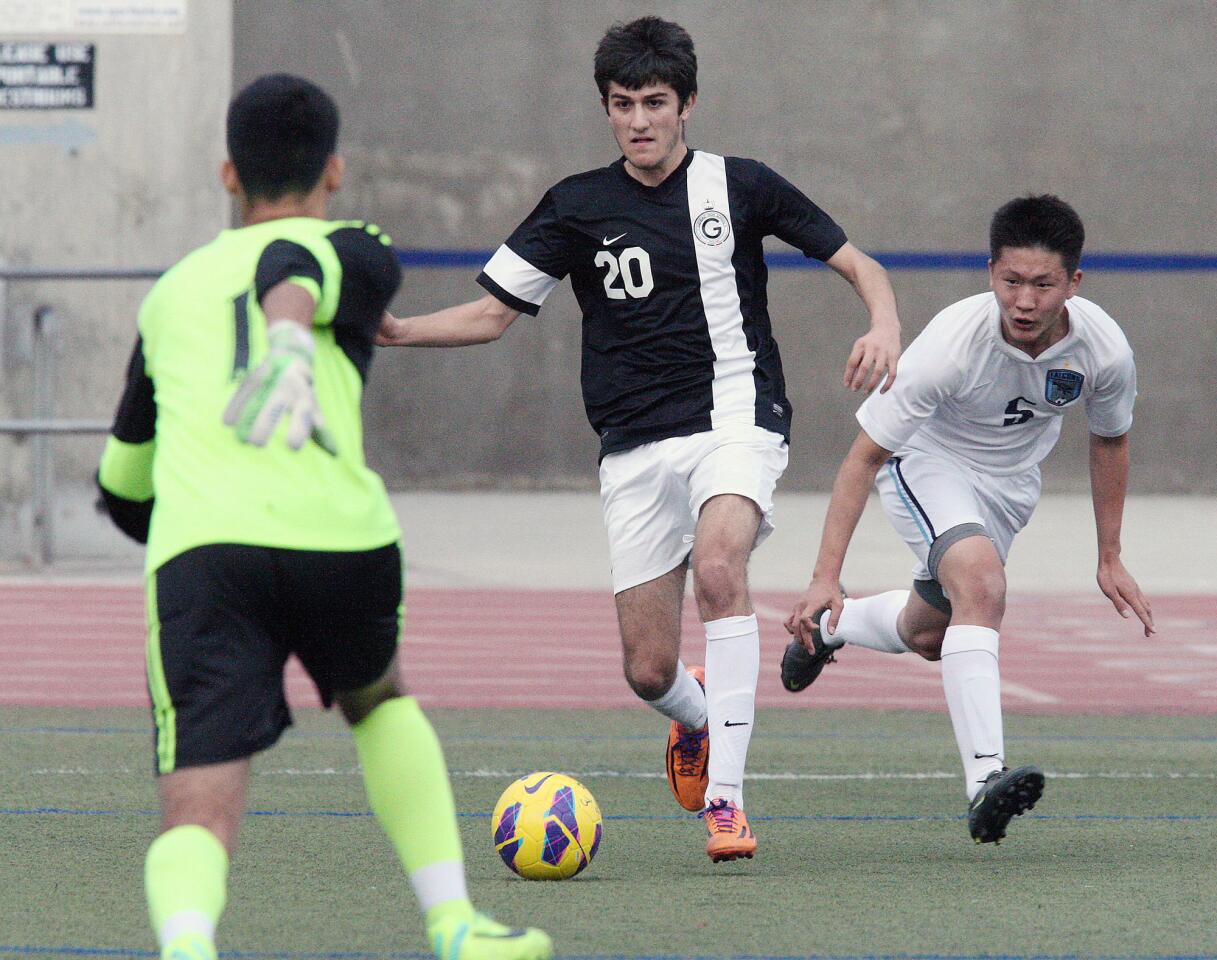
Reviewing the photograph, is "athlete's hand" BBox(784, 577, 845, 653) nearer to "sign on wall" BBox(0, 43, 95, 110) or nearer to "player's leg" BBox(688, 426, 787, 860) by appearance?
"player's leg" BBox(688, 426, 787, 860)

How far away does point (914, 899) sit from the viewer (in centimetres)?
457

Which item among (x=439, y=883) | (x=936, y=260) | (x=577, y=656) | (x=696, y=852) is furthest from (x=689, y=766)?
(x=936, y=260)

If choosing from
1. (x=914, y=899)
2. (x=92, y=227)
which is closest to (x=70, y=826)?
(x=914, y=899)

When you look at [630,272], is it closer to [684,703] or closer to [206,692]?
[684,703]

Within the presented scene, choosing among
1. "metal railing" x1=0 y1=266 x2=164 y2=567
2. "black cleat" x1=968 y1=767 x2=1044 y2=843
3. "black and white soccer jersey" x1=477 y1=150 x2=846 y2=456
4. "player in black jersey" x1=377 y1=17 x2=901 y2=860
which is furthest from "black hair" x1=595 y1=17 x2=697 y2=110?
"metal railing" x1=0 y1=266 x2=164 y2=567

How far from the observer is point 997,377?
18.5 feet

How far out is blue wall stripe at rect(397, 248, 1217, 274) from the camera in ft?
61.8

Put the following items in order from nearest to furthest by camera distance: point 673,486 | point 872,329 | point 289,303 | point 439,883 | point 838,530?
point 289,303
point 439,883
point 872,329
point 838,530
point 673,486

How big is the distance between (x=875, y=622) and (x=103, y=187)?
841 cm

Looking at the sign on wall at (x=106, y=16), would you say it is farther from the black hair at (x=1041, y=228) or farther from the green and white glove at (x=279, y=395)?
the green and white glove at (x=279, y=395)

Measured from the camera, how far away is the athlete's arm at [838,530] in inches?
206

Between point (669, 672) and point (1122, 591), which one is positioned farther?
point (1122, 591)

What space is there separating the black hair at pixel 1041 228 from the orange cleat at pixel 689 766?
5.23 feet

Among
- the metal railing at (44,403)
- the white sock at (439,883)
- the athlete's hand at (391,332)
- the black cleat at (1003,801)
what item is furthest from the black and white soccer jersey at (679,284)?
the metal railing at (44,403)
